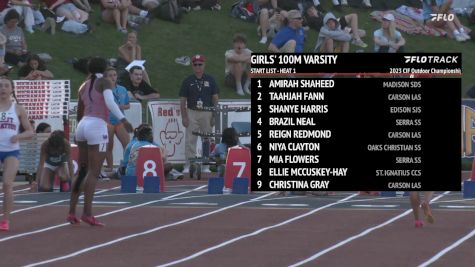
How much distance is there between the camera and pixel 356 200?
786 inches

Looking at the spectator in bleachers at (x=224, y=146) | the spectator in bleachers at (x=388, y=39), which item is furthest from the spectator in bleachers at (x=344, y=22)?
the spectator in bleachers at (x=224, y=146)

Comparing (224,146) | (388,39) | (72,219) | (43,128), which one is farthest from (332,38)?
(72,219)

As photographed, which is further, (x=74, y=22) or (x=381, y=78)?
(x=74, y=22)

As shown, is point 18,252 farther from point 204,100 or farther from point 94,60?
point 204,100

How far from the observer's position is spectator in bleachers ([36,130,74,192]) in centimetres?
2111

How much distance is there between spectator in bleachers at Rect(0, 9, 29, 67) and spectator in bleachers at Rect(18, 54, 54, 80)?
1015 mm

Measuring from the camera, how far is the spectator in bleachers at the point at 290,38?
91.4ft

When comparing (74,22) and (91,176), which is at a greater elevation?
(74,22)

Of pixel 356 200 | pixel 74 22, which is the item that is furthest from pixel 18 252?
pixel 74 22

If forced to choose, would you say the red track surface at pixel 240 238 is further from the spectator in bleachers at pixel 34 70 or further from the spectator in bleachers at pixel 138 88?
the spectator in bleachers at pixel 138 88

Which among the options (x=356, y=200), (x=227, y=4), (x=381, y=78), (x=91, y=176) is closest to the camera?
(x=381, y=78)

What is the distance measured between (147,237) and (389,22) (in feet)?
50.7

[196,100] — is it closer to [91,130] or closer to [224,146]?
[224,146]

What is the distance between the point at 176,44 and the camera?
30.5 meters
